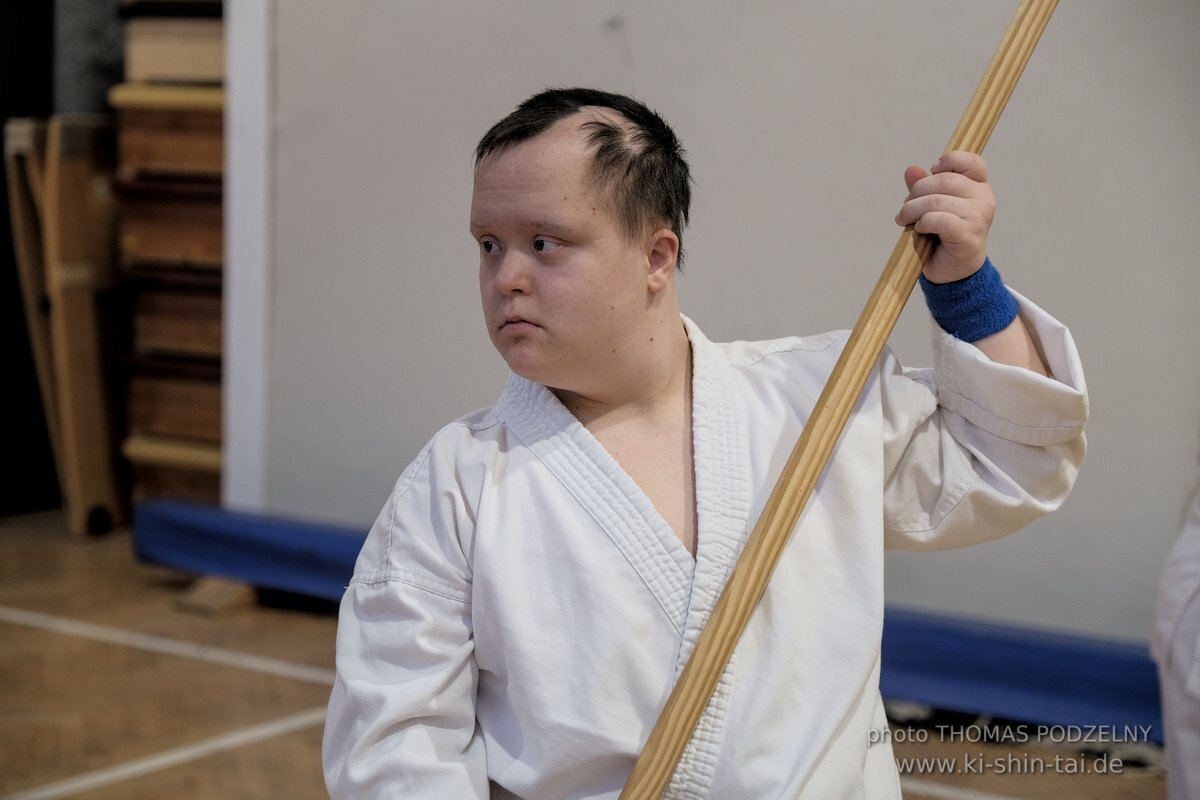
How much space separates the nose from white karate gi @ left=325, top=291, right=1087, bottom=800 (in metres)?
0.16

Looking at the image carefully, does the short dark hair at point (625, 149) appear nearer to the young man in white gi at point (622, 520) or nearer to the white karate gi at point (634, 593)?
the young man in white gi at point (622, 520)

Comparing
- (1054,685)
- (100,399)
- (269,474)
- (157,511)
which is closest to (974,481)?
(1054,685)

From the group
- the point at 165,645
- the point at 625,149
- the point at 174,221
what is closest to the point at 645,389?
the point at 625,149

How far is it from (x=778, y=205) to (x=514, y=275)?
190 centimetres

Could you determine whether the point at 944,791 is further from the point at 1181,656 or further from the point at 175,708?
the point at 175,708

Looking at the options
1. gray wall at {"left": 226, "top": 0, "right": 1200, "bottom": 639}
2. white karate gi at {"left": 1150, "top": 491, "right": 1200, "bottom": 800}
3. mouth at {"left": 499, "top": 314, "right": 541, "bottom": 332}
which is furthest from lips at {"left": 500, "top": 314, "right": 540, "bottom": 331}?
gray wall at {"left": 226, "top": 0, "right": 1200, "bottom": 639}

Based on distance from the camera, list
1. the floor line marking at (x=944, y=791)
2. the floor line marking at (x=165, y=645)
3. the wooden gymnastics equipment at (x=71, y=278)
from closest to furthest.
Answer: the floor line marking at (x=944, y=791)
the floor line marking at (x=165, y=645)
the wooden gymnastics equipment at (x=71, y=278)

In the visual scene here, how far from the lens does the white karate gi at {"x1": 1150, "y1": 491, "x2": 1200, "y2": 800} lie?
165 cm

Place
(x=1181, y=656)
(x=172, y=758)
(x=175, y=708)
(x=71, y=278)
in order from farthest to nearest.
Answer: (x=71, y=278) < (x=175, y=708) < (x=172, y=758) < (x=1181, y=656)

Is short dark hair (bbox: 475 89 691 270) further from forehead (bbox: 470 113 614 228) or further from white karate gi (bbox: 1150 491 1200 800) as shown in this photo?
white karate gi (bbox: 1150 491 1200 800)

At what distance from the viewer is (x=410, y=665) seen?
1192 millimetres

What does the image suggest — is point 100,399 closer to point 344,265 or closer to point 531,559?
point 344,265

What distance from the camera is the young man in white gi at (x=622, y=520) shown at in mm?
1183

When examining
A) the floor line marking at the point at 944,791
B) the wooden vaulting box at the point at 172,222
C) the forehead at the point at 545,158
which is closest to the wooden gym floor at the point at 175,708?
the floor line marking at the point at 944,791
